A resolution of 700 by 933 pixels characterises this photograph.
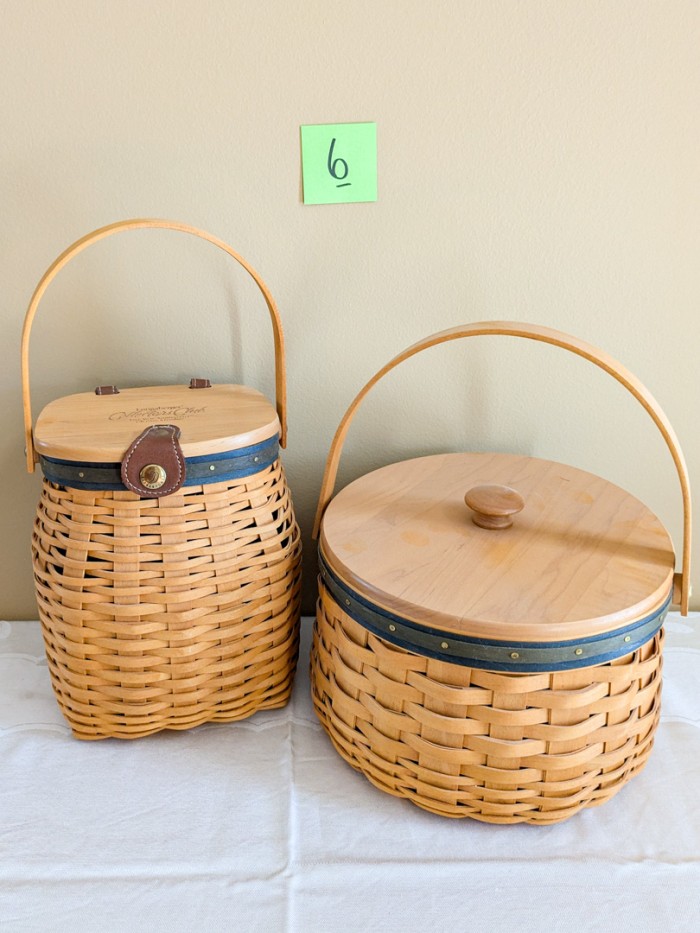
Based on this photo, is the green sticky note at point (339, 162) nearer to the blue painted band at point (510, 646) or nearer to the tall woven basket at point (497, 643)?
the tall woven basket at point (497, 643)

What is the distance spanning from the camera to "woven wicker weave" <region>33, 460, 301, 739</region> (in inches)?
33.3

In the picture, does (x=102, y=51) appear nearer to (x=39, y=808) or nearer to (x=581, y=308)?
(x=581, y=308)

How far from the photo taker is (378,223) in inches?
39.5

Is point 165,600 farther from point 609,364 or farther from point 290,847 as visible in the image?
point 609,364

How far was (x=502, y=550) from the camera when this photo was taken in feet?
2.80

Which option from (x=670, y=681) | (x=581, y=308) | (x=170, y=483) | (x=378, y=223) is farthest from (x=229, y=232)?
(x=670, y=681)

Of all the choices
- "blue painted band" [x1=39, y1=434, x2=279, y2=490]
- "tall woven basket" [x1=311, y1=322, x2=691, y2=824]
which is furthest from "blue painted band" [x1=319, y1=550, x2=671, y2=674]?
"blue painted band" [x1=39, y1=434, x2=279, y2=490]

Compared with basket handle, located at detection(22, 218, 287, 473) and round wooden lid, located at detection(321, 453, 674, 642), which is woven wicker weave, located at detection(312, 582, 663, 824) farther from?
basket handle, located at detection(22, 218, 287, 473)

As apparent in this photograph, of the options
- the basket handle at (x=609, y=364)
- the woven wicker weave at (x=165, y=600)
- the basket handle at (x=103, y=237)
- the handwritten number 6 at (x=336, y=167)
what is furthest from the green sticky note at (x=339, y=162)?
the woven wicker weave at (x=165, y=600)

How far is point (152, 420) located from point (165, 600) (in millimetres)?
204

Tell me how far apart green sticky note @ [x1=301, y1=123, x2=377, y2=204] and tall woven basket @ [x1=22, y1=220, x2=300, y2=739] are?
0.14 m

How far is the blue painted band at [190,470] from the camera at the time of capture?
0.83 m

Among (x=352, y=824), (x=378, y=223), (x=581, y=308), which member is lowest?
(x=352, y=824)

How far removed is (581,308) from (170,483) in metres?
0.59
